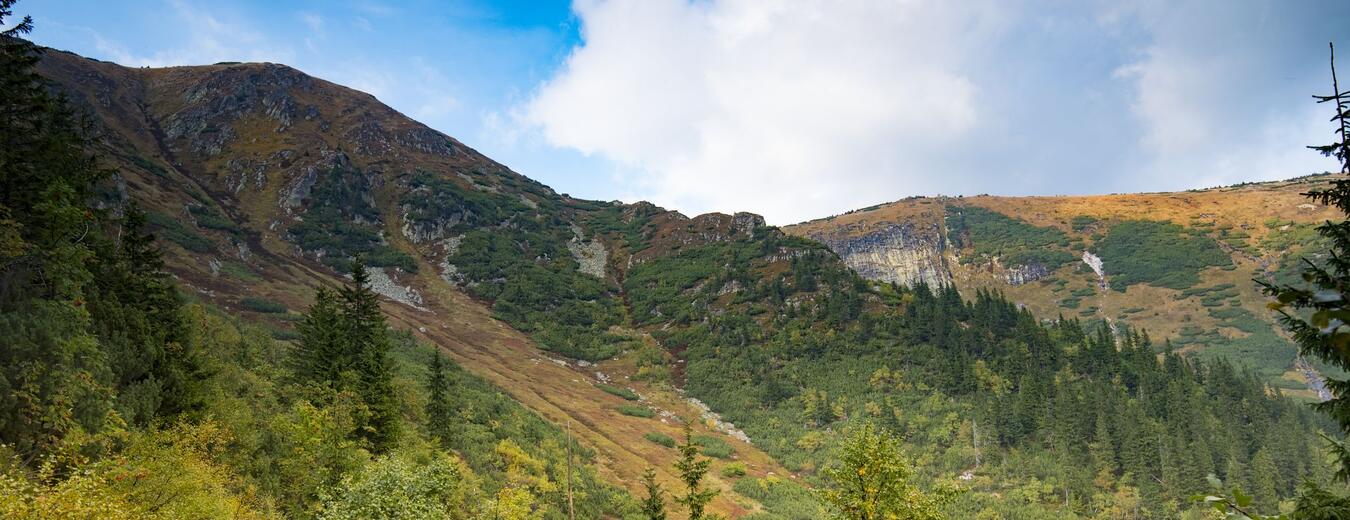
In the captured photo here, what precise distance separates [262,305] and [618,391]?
4464 cm

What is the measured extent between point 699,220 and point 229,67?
471ft

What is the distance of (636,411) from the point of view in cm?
8162

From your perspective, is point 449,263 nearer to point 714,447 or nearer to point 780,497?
point 714,447

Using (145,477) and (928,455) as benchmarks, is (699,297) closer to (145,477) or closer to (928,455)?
(928,455)

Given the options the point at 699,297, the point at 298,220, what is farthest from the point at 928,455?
the point at 298,220

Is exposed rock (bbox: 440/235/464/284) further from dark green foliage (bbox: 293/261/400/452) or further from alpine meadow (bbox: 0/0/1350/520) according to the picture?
dark green foliage (bbox: 293/261/400/452)

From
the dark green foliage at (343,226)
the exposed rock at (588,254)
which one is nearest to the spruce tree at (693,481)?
the dark green foliage at (343,226)

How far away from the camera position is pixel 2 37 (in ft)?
71.9

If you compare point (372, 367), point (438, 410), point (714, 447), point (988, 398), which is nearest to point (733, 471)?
point (714, 447)

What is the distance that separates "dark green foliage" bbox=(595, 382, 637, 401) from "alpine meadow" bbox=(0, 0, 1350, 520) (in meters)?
0.73

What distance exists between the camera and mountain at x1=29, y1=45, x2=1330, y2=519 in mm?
63344

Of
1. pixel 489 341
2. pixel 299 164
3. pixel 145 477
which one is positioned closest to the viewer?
pixel 145 477

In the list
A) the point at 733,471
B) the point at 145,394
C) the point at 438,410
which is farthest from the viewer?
the point at 733,471

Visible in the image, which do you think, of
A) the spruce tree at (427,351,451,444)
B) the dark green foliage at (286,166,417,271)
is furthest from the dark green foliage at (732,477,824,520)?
the dark green foliage at (286,166,417,271)
